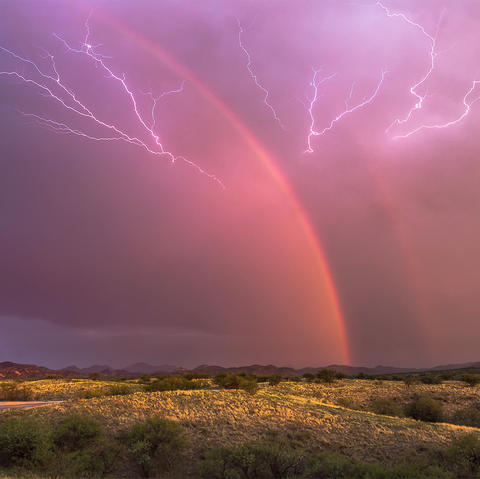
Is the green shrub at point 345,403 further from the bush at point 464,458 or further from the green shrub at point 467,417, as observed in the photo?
the bush at point 464,458

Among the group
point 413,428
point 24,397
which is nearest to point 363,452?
point 413,428

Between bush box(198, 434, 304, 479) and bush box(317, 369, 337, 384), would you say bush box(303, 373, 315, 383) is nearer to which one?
bush box(317, 369, 337, 384)

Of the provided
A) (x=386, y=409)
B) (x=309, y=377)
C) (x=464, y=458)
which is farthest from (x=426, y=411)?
(x=309, y=377)

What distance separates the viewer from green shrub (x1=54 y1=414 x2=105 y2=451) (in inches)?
635

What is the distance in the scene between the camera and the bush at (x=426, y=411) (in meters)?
30.6

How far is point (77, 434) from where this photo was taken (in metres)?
16.4

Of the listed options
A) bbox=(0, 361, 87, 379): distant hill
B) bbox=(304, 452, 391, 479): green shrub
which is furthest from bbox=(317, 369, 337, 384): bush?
bbox=(0, 361, 87, 379): distant hill

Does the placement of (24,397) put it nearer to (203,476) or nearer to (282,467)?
(203,476)

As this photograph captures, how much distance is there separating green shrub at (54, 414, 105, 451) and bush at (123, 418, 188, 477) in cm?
154

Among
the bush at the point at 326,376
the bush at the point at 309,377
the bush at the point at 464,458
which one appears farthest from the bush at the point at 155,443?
the bush at the point at 309,377

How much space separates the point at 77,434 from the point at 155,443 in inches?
151

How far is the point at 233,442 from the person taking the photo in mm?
18312

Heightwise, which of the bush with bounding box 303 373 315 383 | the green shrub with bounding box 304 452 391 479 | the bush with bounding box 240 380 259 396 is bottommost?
the green shrub with bounding box 304 452 391 479

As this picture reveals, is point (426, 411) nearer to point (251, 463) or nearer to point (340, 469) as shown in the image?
point (340, 469)
